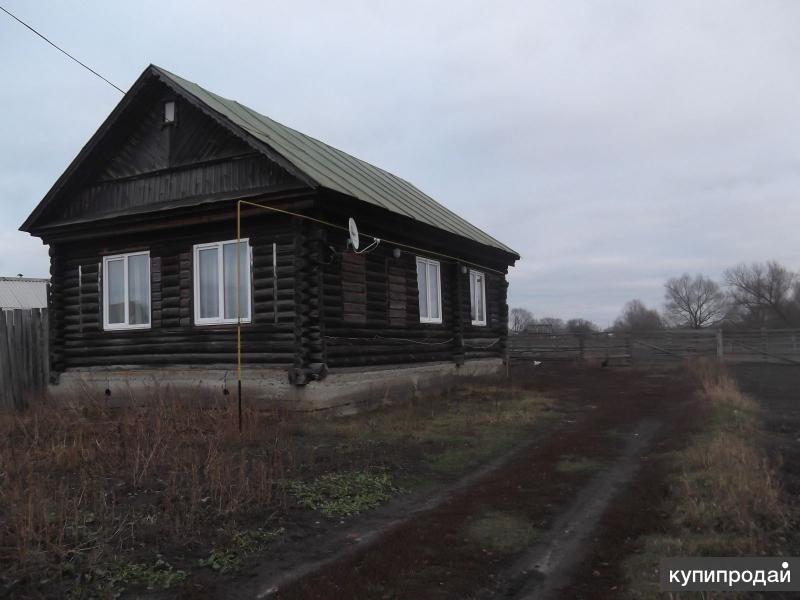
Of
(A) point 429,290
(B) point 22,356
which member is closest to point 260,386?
(A) point 429,290

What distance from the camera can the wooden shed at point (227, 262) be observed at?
12086mm

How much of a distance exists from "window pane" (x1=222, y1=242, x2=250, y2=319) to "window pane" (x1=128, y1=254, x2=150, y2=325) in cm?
230

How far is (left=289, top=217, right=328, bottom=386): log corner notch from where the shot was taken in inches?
465

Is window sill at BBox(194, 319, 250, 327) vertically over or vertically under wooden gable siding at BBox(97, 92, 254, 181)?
under

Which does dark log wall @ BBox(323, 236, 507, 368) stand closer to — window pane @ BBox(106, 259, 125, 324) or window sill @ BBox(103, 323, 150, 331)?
window sill @ BBox(103, 323, 150, 331)

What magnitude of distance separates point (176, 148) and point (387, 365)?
262 inches

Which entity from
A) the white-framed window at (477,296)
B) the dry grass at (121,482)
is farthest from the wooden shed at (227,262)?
the white-framed window at (477,296)

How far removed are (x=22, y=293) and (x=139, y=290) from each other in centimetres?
3345

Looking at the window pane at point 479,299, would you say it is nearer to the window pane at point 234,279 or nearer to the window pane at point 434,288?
the window pane at point 434,288

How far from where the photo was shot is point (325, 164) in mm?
14695

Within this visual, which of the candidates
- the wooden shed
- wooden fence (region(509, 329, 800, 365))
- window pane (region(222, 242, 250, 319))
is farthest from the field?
wooden fence (region(509, 329, 800, 365))

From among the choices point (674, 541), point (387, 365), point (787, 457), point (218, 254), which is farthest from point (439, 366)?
point (674, 541)

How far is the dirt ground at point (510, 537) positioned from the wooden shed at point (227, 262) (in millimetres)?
4778

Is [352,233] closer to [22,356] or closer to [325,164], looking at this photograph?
[325,164]
